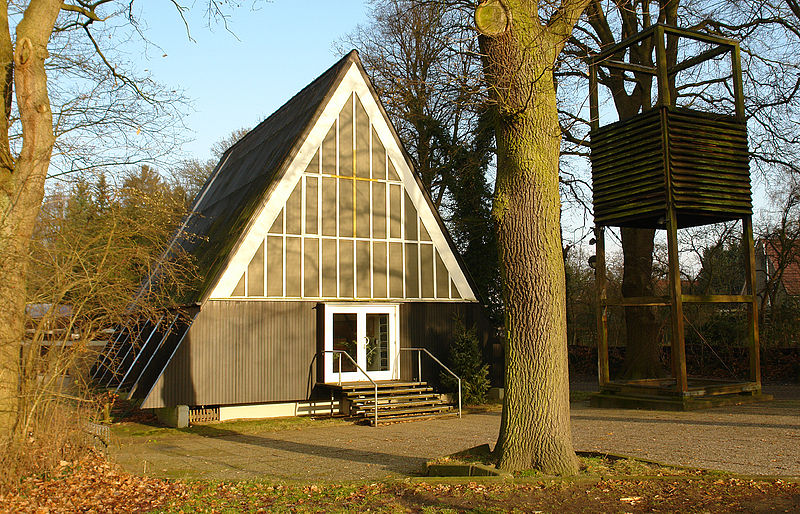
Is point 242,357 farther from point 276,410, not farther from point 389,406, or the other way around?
point 389,406

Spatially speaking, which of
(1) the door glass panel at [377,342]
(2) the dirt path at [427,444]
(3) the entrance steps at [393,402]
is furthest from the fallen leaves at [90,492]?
(1) the door glass panel at [377,342]

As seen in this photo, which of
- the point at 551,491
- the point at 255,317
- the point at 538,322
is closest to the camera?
the point at 551,491

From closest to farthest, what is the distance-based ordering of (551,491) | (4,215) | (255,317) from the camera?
(551,491) < (4,215) < (255,317)

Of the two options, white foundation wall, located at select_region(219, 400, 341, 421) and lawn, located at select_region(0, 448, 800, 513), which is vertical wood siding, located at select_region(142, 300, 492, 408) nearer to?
white foundation wall, located at select_region(219, 400, 341, 421)

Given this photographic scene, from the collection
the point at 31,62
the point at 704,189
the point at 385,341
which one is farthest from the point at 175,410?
the point at 704,189

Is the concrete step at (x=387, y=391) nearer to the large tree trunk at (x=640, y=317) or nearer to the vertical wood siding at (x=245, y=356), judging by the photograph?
the vertical wood siding at (x=245, y=356)

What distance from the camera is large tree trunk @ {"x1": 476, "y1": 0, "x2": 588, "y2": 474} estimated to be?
743 centimetres

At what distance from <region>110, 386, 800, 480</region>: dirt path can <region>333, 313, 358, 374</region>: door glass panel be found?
1.87m

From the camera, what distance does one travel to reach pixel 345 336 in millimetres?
16094

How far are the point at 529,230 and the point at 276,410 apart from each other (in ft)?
31.6

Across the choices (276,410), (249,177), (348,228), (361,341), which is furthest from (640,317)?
(249,177)

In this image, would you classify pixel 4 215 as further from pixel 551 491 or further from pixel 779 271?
pixel 779 271

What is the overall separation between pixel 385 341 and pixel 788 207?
47.7 feet

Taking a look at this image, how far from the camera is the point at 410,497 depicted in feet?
22.4
